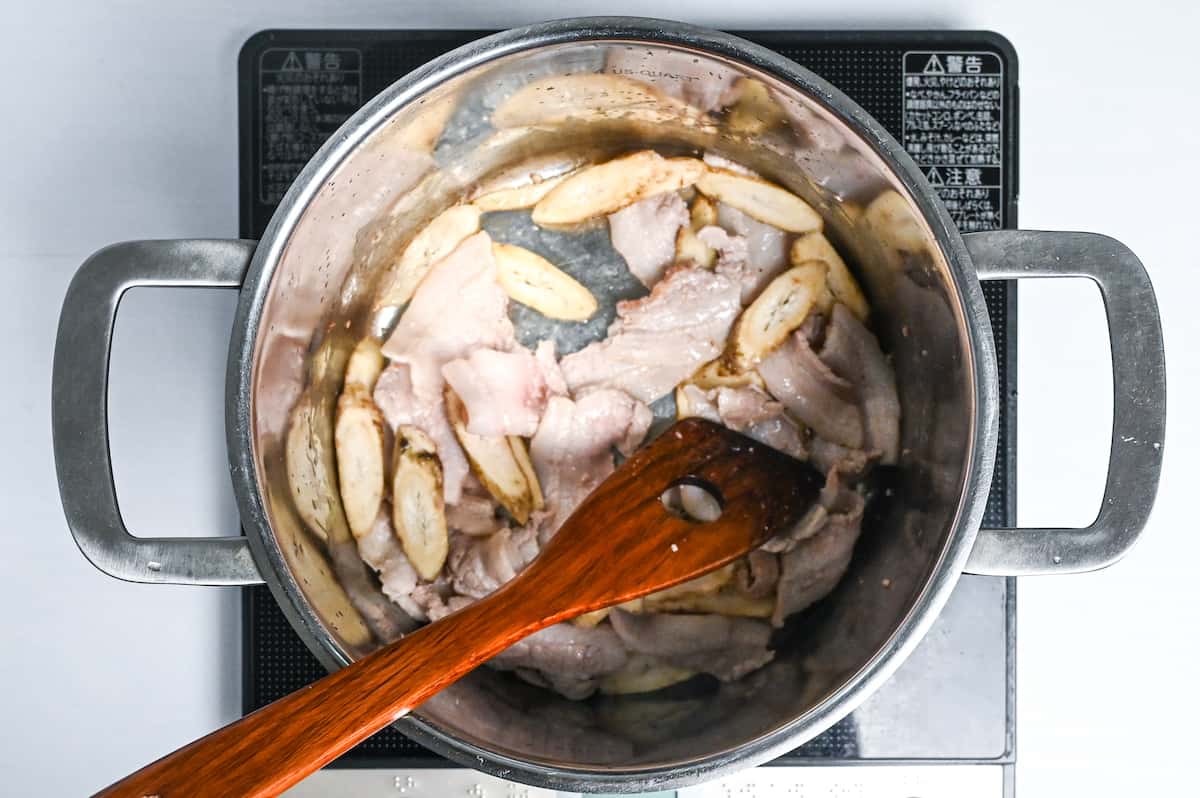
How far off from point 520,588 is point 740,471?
0.21 metres

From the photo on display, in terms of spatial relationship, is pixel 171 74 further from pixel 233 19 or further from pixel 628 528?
pixel 628 528

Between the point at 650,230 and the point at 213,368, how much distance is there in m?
0.40

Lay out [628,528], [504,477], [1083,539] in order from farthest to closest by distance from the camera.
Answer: [504,477] → [628,528] → [1083,539]

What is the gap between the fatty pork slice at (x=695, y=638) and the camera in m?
0.76

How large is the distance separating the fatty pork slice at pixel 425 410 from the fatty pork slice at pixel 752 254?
268mm

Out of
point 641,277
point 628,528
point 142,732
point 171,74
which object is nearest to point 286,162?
point 171,74

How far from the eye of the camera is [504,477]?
31.2 inches

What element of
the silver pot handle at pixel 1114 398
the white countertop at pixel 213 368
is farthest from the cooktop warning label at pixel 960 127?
the silver pot handle at pixel 1114 398

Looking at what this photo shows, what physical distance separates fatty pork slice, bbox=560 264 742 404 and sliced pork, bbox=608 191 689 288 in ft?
0.06

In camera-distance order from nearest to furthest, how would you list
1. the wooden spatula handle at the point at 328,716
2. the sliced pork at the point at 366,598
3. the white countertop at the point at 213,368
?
the wooden spatula handle at the point at 328,716
the sliced pork at the point at 366,598
the white countertop at the point at 213,368

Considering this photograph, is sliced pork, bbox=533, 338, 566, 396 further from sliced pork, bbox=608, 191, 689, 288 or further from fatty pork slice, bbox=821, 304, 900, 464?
fatty pork slice, bbox=821, 304, 900, 464

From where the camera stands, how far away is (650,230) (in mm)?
801

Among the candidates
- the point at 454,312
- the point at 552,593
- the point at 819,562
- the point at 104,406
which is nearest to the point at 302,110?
the point at 454,312

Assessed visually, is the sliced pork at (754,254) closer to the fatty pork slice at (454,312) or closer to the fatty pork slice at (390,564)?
the fatty pork slice at (454,312)
